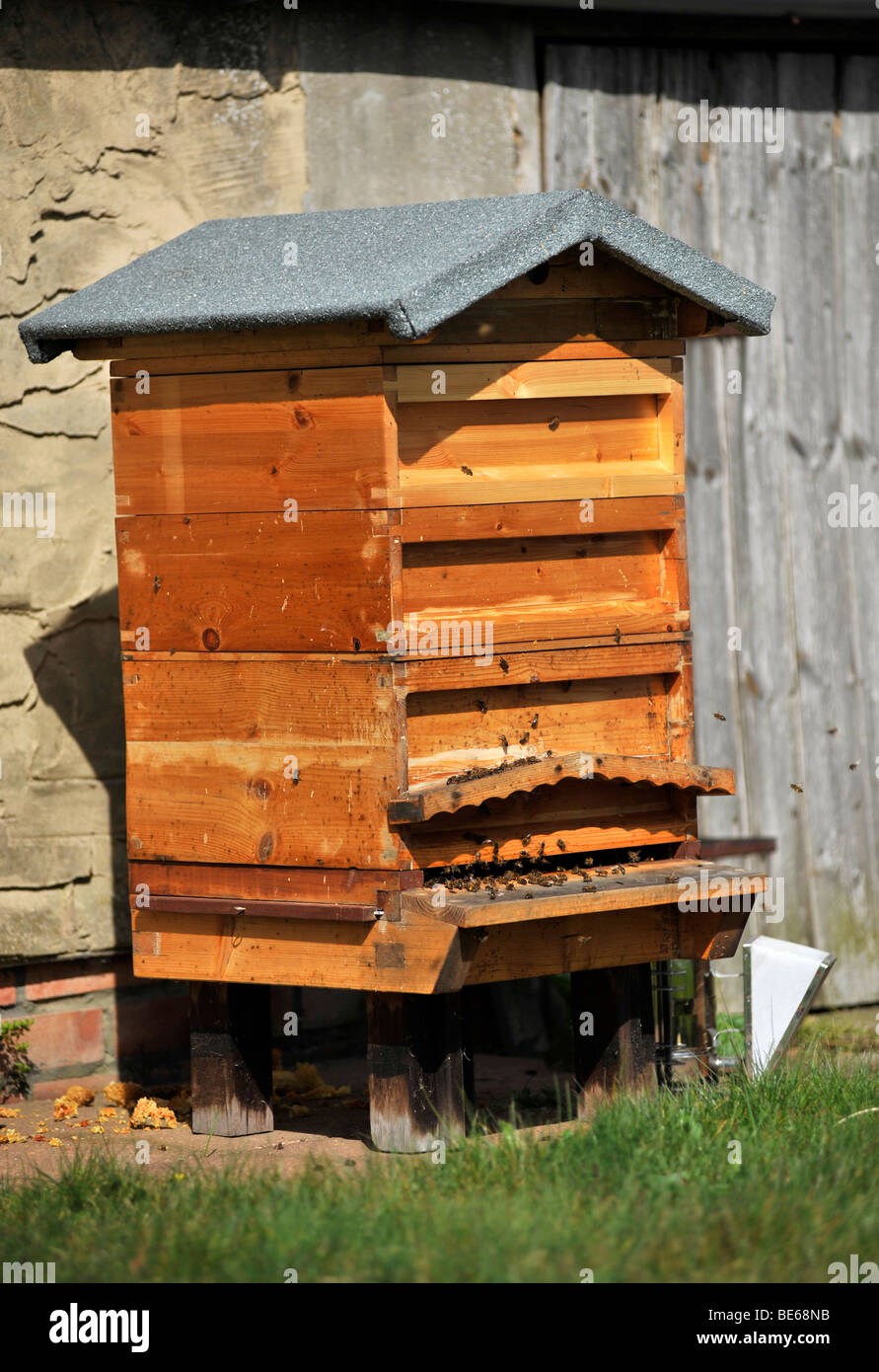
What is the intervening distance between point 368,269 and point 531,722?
1264 millimetres

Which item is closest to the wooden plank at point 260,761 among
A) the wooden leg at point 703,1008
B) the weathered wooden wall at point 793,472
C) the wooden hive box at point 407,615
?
the wooden hive box at point 407,615

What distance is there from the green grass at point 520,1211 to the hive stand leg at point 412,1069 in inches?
17.6

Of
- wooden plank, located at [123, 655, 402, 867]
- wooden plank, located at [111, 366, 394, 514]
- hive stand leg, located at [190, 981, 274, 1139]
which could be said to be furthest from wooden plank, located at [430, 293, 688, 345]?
hive stand leg, located at [190, 981, 274, 1139]

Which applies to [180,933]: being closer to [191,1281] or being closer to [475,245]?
[191,1281]

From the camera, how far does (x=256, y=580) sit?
15.1 ft

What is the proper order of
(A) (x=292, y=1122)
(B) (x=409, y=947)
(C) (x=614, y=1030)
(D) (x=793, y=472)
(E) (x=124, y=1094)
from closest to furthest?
(B) (x=409, y=947) < (C) (x=614, y=1030) < (A) (x=292, y=1122) < (E) (x=124, y=1094) < (D) (x=793, y=472)

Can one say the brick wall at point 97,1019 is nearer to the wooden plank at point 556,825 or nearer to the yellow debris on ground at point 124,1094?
the yellow debris on ground at point 124,1094

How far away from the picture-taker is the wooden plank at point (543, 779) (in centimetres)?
433

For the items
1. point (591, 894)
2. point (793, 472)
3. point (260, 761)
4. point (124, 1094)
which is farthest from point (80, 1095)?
point (793, 472)

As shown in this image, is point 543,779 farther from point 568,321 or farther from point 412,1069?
point 568,321

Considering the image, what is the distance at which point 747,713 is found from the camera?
672cm

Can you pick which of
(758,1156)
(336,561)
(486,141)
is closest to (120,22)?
(486,141)

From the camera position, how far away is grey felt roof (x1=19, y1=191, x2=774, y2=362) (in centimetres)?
430

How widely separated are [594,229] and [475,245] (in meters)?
0.33
